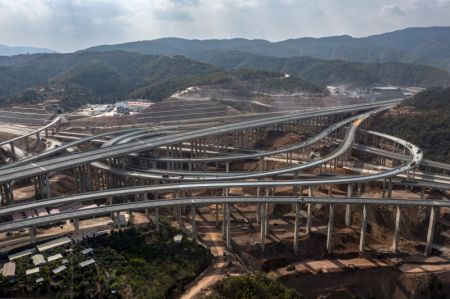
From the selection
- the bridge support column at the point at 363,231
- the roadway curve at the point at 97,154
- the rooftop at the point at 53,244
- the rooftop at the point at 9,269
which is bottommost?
the bridge support column at the point at 363,231

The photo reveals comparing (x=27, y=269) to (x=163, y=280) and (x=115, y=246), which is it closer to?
(x=115, y=246)

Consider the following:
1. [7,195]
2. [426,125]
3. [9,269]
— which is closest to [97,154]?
[7,195]

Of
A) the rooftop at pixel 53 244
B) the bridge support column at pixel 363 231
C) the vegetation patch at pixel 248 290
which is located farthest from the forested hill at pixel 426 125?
the rooftop at pixel 53 244

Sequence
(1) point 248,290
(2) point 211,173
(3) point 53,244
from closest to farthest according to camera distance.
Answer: (1) point 248,290 → (3) point 53,244 → (2) point 211,173

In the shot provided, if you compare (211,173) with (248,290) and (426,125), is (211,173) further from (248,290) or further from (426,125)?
(426,125)

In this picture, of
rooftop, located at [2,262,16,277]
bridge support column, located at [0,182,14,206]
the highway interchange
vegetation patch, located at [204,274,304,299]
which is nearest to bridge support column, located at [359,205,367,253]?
the highway interchange

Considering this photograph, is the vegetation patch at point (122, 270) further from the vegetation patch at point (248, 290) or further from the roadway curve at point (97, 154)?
the roadway curve at point (97, 154)

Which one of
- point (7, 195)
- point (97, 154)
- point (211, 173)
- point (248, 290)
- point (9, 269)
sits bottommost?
point (248, 290)

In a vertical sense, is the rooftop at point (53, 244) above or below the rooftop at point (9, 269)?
below
